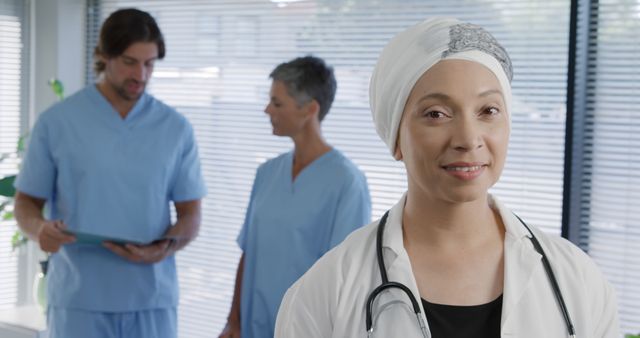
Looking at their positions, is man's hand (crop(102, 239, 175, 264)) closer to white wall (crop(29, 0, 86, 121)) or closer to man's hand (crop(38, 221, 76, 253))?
man's hand (crop(38, 221, 76, 253))

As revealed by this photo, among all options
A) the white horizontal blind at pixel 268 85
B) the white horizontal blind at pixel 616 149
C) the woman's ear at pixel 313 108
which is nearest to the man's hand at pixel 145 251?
the woman's ear at pixel 313 108

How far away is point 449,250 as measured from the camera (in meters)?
1.24

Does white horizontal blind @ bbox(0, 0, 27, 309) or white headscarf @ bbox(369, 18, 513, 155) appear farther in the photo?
white horizontal blind @ bbox(0, 0, 27, 309)

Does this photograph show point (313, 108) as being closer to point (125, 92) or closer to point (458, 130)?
point (125, 92)

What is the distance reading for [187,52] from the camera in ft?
14.3

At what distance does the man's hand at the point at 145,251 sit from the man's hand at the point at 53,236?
0.38 ft

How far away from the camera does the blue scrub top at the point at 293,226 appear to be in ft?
8.41

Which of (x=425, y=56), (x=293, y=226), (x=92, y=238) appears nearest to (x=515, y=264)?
(x=425, y=56)

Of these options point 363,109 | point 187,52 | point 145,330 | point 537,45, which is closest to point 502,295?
point 145,330

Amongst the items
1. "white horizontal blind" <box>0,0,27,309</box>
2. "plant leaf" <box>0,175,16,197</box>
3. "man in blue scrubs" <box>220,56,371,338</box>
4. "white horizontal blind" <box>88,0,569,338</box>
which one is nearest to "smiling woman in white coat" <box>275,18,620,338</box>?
"man in blue scrubs" <box>220,56,371,338</box>

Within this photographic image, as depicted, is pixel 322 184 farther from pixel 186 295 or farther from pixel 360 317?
pixel 186 295

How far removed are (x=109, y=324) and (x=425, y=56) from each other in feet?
6.20

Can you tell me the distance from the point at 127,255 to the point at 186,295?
178cm

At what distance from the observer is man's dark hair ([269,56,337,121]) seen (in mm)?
2752
